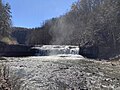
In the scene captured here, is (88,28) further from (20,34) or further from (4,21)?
(20,34)

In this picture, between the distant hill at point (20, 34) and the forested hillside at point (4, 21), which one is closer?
the forested hillside at point (4, 21)

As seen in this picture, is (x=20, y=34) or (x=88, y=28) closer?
(x=88, y=28)

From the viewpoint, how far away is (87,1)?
78.4 meters

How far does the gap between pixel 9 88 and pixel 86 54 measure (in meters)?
45.7

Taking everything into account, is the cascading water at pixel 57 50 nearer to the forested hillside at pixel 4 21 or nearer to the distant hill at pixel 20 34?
the forested hillside at pixel 4 21

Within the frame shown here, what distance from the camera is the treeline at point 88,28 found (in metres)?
53.0

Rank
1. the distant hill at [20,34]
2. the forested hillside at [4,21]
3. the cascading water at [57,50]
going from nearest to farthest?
1. the cascading water at [57,50]
2. the forested hillside at [4,21]
3. the distant hill at [20,34]

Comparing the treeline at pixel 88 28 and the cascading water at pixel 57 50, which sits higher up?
the treeline at pixel 88 28

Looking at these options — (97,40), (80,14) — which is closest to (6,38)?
(80,14)

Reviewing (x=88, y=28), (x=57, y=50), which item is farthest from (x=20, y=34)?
(x=57, y=50)

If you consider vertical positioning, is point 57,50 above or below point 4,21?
below

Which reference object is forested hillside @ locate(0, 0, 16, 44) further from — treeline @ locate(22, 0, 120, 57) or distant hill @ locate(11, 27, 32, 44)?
distant hill @ locate(11, 27, 32, 44)

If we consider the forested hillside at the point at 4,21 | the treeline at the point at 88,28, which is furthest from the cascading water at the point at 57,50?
the forested hillside at the point at 4,21

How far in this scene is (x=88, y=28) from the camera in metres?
60.2
